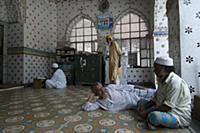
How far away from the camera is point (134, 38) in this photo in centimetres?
890

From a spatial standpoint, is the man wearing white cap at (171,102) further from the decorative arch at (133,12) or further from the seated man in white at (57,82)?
the decorative arch at (133,12)

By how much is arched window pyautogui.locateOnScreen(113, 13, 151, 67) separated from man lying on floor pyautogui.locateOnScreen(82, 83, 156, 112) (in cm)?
552

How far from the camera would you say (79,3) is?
382 inches

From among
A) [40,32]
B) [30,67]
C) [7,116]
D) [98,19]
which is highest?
[98,19]

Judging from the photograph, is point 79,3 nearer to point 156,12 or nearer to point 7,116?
point 156,12

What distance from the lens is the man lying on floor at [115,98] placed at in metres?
3.08

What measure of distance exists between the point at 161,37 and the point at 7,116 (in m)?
6.15

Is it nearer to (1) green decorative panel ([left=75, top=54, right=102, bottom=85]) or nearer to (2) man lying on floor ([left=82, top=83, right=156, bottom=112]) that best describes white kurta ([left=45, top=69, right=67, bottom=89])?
(1) green decorative panel ([left=75, top=54, right=102, bottom=85])

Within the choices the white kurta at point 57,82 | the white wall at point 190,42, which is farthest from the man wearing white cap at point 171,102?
the white kurta at point 57,82

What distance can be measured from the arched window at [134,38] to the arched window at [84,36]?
1.20 m

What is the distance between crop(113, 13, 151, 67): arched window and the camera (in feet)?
28.5

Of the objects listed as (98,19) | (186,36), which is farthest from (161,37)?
(186,36)

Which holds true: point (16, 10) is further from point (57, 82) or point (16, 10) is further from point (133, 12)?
point (133, 12)

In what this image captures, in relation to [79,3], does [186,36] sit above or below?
below
